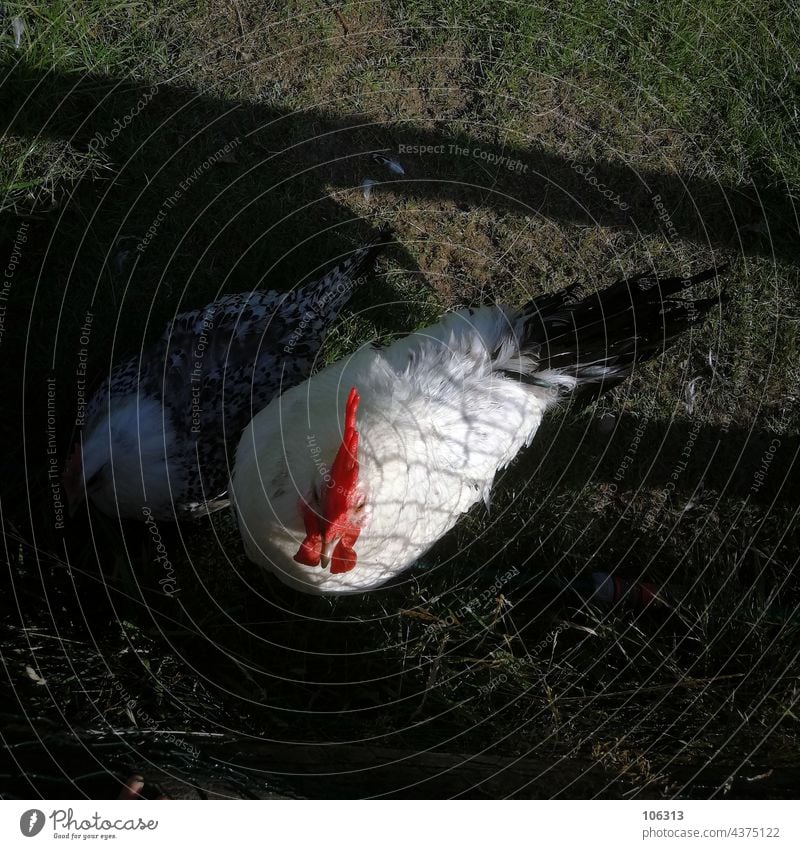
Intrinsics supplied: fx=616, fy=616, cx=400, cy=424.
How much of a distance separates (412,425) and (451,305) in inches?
45.2

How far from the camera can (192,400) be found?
2.15m

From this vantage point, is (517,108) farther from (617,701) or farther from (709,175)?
A: (617,701)

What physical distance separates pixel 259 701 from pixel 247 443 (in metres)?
1.19

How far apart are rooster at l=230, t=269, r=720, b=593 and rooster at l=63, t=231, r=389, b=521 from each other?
0.20m

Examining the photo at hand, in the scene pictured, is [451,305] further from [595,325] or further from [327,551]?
[327,551]

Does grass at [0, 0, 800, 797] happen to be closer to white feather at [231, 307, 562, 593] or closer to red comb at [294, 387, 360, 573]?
white feather at [231, 307, 562, 593]

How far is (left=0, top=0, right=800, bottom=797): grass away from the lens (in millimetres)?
2445

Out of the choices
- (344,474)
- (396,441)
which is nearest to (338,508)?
(344,474)

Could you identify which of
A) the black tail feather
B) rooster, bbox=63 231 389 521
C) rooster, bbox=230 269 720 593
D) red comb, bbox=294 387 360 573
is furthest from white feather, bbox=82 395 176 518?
the black tail feather

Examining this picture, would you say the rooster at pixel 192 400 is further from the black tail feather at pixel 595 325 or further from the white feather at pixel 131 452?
the black tail feather at pixel 595 325

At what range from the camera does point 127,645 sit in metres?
2.36

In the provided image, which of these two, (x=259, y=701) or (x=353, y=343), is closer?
(x=259, y=701)

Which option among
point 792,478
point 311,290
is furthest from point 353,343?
point 792,478

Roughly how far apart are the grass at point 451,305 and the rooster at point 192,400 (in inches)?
13.7
